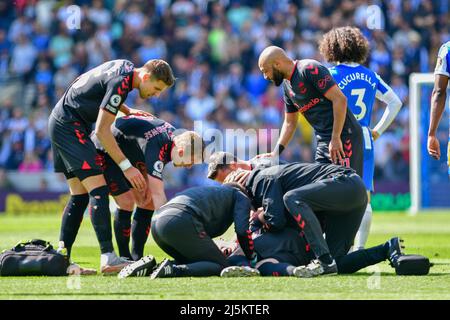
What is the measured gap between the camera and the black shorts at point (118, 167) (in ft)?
31.1

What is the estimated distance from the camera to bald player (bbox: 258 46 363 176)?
29.5ft

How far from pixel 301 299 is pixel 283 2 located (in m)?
20.3

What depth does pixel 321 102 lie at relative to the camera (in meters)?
9.20

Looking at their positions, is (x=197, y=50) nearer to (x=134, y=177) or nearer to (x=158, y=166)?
(x=158, y=166)

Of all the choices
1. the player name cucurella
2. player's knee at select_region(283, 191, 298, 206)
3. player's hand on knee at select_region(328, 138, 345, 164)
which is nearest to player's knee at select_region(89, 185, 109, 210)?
player's knee at select_region(283, 191, 298, 206)

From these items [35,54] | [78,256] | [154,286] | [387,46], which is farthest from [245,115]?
[154,286]

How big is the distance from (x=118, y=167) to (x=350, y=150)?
88.9 inches

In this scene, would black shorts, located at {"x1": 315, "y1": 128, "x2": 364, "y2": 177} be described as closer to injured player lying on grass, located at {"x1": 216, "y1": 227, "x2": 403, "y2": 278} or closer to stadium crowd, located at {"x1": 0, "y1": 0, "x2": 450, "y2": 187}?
injured player lying on grass, located at {"x1": 216, "y1": 227, "x2": 403, "y2": 278}

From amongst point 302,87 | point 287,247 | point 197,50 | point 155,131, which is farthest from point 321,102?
point 197,50

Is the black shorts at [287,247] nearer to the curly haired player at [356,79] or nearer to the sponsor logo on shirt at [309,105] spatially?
the sponsor logo on shirt at [309,105]

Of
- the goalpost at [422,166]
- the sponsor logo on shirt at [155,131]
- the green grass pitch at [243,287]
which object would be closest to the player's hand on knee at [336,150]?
the green grass pitch at [243,287]

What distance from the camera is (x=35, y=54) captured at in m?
25.1

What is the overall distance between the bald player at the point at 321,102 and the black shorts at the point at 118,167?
1.49 metres

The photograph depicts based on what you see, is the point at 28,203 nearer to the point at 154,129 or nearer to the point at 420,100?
the point at 420,100
